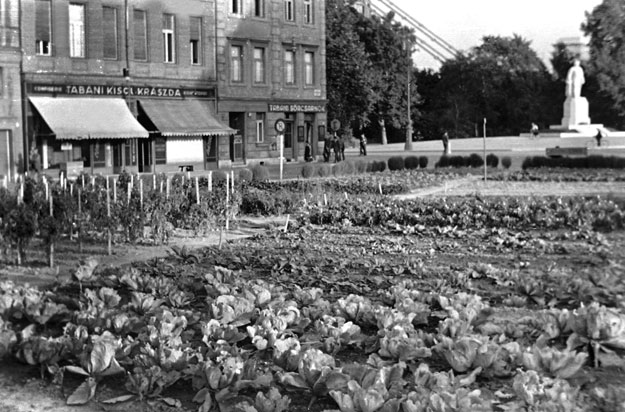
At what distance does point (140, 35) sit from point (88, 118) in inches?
218

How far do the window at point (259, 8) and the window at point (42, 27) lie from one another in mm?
12530

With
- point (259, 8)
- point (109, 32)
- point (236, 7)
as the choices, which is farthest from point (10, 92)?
point (259, 8)

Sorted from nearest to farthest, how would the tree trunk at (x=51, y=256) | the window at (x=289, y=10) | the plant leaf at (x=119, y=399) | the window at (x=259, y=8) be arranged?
1. the plant leaf at (x=119, y=399)
2. the tree trunk at (x=51, y=256)
3. the window at (x=259, y=8)
4. the window at (x=289, y=10)

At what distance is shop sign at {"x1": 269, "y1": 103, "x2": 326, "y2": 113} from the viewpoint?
48188 millimetres

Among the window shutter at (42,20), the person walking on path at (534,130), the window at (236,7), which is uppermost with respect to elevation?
the window at (236,7)

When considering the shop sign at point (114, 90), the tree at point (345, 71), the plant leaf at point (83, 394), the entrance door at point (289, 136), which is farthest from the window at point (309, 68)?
the plant leaf at point (83, 394)

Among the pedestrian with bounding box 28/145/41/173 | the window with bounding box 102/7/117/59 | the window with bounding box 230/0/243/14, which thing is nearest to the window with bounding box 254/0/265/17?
the window with bounding box 230/0/243/14

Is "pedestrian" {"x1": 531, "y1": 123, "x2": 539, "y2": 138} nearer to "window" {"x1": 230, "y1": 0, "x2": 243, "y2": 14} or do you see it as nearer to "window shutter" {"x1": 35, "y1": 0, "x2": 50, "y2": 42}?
"window" {"x1": 230, "y1": 0, "x2": 243, "y2": 14}

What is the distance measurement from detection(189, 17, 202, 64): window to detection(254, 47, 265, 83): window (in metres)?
3.78

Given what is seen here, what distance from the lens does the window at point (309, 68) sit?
167ft

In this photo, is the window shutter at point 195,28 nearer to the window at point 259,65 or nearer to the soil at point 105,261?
the window at point 259,65

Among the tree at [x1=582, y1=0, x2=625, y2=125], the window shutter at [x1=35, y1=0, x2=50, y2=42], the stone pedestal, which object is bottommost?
the tree at [x1=582, y1=0, x2=625, y2=125]

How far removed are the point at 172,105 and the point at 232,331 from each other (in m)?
36.3

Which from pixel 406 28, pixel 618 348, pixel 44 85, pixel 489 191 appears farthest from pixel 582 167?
pixel 406 28
